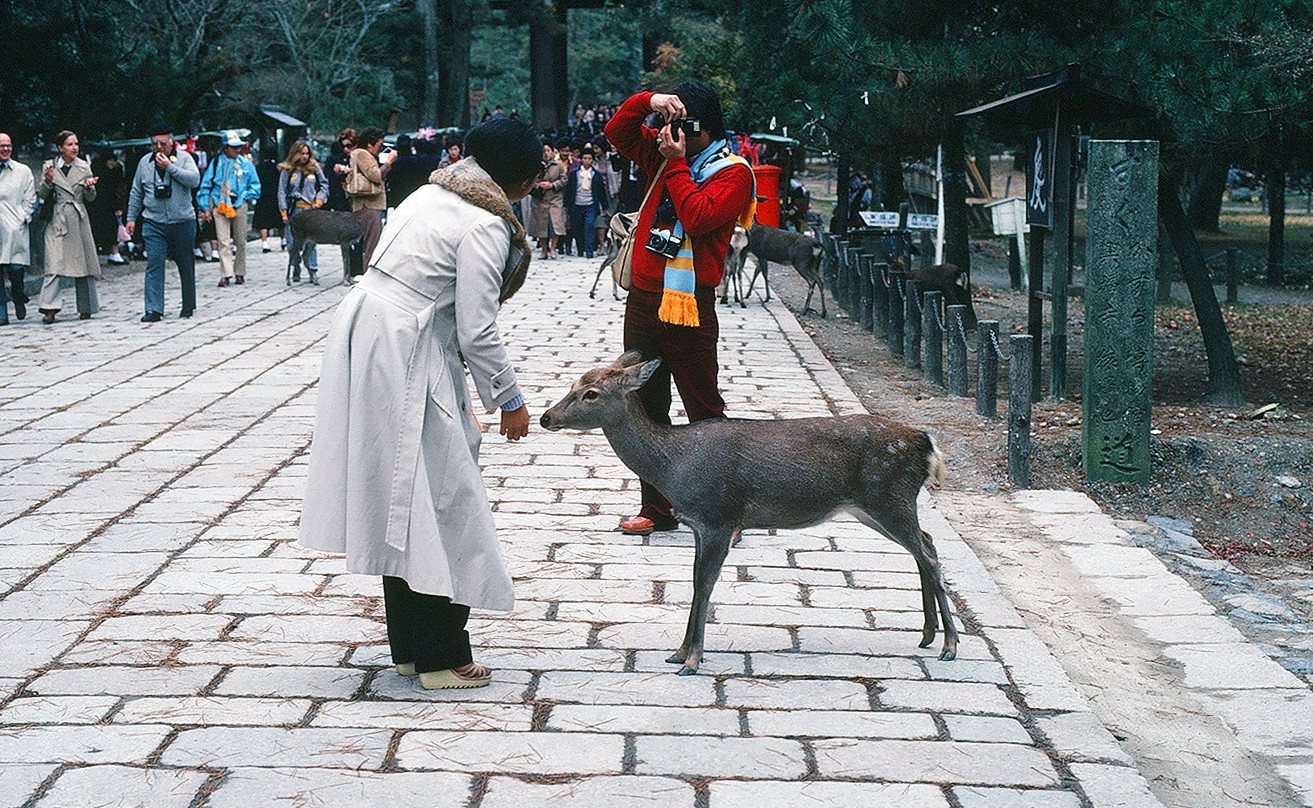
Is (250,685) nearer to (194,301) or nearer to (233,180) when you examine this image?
(194,301)

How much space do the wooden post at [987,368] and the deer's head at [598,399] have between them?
17.0 feet

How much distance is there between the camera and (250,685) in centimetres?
440

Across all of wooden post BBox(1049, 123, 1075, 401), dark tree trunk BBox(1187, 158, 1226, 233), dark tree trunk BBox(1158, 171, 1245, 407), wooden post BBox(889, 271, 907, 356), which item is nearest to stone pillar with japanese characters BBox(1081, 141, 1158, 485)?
wooden post BBox(1049, 123, 1075, 401)

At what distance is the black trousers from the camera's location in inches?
170

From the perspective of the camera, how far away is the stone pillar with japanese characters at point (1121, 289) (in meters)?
7.88

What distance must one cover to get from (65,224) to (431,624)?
1113 cm

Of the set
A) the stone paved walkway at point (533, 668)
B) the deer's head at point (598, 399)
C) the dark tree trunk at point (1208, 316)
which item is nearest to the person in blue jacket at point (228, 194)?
the stone paved walkway at point (533, 668)

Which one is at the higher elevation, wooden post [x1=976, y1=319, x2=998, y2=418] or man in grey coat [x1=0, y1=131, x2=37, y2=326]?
man in grey coat [x1=0, y1=131, x2=37, y2=326]

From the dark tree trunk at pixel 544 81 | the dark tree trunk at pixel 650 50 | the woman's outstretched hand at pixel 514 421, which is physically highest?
the dark tree trunk at pixel 650 50

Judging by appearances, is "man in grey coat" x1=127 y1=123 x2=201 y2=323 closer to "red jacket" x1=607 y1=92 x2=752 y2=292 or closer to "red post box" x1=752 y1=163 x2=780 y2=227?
"red jacket" x1=607 y1=92 x2=752 y2=292

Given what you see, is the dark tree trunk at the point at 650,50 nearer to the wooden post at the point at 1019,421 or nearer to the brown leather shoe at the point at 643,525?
the wooden post at the point at 1019,421

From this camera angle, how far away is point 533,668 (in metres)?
4.61

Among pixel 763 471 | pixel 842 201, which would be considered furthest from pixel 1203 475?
pixel 842 201

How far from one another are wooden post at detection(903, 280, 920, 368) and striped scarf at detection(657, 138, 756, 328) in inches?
267
